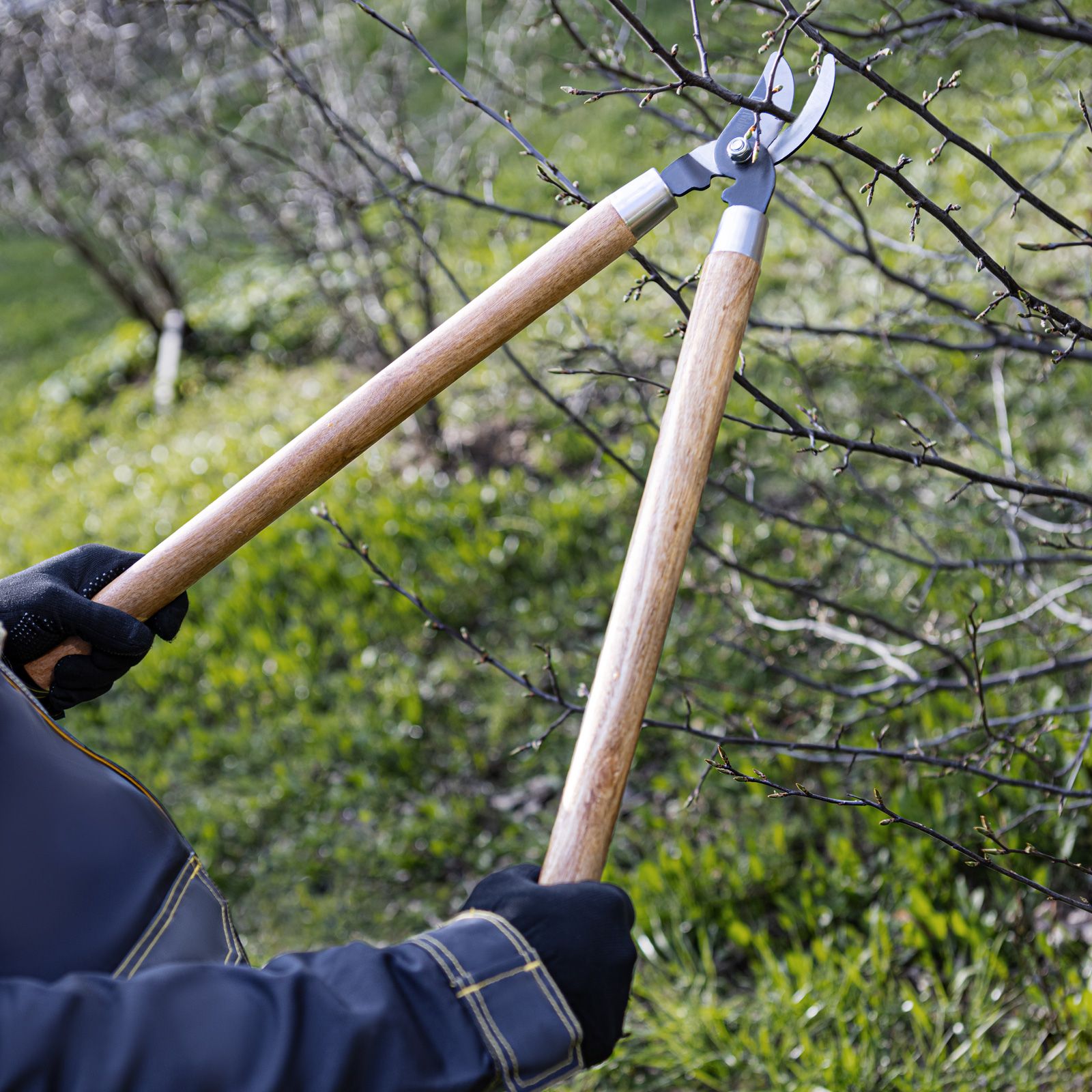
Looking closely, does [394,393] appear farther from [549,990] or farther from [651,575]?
[549,990]

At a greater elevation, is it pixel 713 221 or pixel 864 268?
pixel 713 221

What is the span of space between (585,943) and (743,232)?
41.4 inches

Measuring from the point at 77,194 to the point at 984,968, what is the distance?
8037 millimetres

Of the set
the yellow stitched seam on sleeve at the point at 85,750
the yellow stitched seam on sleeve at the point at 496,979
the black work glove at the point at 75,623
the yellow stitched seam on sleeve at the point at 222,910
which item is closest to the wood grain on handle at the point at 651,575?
the yellow stitched seam on sleeve at the point at 496,979

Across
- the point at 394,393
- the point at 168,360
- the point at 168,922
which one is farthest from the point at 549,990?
the point at 168,360

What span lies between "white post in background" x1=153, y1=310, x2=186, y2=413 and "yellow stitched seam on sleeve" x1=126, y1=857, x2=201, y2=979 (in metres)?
6.02

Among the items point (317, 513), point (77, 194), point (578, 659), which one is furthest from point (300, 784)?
point (77, 194)

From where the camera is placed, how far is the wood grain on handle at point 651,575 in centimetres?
128

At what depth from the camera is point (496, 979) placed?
1142 millimetres

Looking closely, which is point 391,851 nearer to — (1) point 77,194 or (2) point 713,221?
(2) point 713,221

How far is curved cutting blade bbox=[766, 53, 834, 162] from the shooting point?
151 centimetres

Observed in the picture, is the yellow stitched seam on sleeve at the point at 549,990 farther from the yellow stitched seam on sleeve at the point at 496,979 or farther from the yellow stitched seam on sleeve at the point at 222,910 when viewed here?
the yellow stitched seam on sleeve at the point at 222,910

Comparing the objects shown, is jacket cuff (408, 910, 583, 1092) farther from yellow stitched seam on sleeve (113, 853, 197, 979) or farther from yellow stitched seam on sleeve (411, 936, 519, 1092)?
yellow stitched seam on sleeve (113, 853, 197, 979)

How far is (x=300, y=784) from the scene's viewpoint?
3471 millimetres
